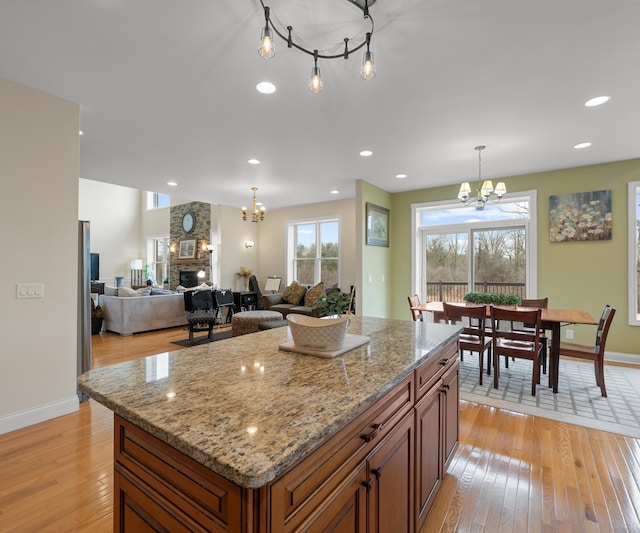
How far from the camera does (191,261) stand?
8.79 m

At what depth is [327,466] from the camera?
0.86 metres

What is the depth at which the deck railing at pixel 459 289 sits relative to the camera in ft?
16.8

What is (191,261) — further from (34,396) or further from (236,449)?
(236,449)

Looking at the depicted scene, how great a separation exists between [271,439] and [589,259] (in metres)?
5.37

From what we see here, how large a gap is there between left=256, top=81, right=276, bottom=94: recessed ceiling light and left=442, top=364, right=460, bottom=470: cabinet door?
7.95 feet

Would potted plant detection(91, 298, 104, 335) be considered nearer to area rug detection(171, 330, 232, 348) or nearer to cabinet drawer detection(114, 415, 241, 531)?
area rug detection(171, 330, 232, 348)

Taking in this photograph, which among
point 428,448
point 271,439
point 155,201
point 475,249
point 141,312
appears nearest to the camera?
point 271,439

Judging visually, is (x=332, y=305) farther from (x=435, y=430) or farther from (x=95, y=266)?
(x=95, y=266)

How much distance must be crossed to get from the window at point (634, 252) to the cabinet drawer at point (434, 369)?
382cm

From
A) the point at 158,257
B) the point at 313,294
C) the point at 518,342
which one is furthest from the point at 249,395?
the point at 158,257

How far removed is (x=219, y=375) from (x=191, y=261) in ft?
27.0

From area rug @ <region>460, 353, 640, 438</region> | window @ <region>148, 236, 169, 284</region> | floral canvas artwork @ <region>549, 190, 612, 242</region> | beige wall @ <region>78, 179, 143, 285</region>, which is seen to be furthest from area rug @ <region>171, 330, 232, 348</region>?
beige wall @ <region>78, 179, 143, 285</region>

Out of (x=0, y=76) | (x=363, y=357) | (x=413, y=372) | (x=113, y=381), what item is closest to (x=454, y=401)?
(x=413, y=372)

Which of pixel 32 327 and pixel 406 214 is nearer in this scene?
pixel 32 327
